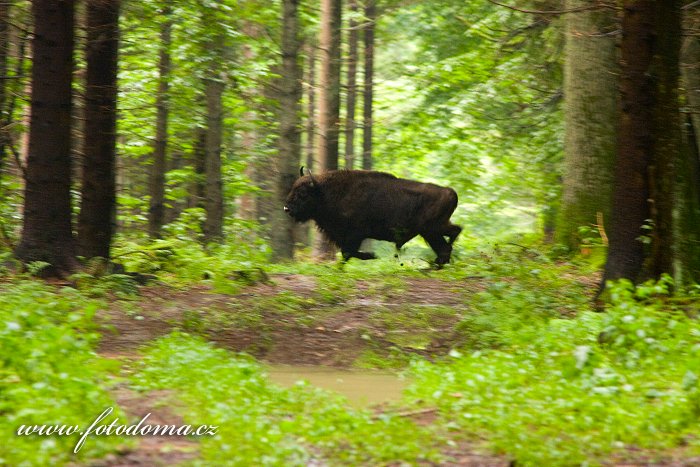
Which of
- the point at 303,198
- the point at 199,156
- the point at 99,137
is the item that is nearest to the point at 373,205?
the point at 303,198

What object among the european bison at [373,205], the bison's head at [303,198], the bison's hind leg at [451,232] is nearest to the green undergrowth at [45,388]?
the bison's head at [303,198]

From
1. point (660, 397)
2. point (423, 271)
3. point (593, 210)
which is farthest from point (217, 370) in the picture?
point (593, 210)

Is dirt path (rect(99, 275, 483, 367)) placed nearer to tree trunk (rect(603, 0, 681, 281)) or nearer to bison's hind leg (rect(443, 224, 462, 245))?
tree trunk (rect(603, 0, 681, 281))

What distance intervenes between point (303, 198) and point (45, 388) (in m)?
10.9

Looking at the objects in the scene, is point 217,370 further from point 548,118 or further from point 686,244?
point 548,118

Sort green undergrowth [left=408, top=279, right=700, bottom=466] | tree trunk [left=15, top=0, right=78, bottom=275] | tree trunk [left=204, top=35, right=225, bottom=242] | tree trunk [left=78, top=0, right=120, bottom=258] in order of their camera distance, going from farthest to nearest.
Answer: tree trunk [left=204, top=35, right=225, bottom=242] < tree trunk [left=78, top=0, right=120, bottom=258] < tree trunk [left=15, top=0, right=78, bottom=275] < green undergrowth [left=408, top=279, right=700, bottom=466]

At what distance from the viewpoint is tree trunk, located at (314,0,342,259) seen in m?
18.0

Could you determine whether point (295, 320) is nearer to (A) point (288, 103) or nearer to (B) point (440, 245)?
(B) point (440, 245)

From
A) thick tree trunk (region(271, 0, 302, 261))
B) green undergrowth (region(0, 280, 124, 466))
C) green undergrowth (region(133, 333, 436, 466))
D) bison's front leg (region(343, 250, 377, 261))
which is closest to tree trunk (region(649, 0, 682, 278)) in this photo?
green undergrowth (region(133, 333, 436, 466))

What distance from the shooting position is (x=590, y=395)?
6117 millimetres

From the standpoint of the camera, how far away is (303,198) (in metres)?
15.9

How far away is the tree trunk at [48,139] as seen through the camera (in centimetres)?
1014

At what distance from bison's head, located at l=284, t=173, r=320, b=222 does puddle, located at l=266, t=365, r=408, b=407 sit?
26.3 ft

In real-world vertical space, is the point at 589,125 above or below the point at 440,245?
above
